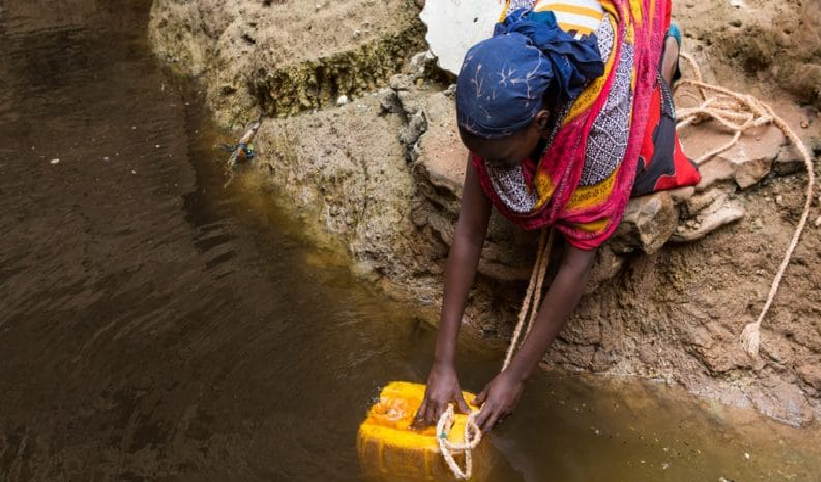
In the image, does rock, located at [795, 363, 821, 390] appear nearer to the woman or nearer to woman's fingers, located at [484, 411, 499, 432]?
the woman

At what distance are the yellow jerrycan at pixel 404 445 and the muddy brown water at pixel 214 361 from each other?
0.12 metres

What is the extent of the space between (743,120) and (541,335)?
1.16 meters

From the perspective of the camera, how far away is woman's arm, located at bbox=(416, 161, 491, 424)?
220 centimetres

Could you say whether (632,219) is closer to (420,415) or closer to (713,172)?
(713,172)

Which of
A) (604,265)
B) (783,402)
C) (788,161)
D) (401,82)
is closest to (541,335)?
(604,265)

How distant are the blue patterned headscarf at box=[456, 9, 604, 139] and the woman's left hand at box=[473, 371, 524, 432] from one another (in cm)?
78

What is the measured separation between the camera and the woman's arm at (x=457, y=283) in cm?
220

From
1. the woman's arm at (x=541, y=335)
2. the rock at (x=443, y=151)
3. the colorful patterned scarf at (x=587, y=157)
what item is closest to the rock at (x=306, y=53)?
the rock at (x=443, y=151)

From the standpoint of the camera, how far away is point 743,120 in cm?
264

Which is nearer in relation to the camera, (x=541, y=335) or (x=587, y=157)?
(x=587, y=157)

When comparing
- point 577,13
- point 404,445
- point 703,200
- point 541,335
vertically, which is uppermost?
point 577,13

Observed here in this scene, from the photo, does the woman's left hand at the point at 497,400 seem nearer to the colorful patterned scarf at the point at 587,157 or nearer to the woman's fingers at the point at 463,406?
the woman's fingers at the point at 463,406

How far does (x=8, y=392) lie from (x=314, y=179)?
1.60 meters

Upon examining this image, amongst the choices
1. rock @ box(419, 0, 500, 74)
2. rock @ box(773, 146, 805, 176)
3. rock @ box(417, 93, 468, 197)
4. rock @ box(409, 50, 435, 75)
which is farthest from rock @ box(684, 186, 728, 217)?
rock @ box(409, 50, 435, 75)
